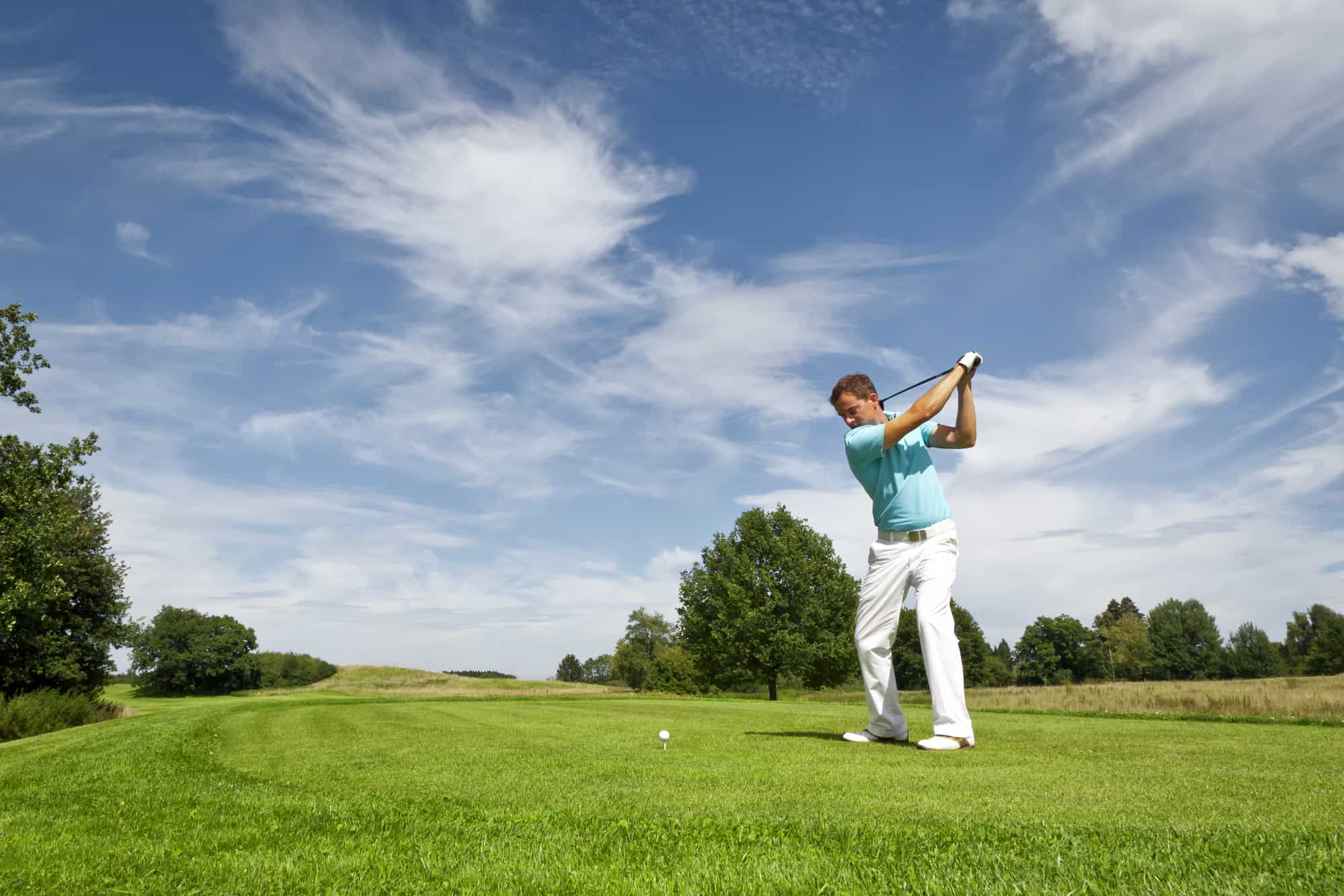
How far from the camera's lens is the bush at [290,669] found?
90.9 m

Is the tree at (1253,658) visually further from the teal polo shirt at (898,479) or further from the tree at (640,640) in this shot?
the teal polo shirt at (898,479)

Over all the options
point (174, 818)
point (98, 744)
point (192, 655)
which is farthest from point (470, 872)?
point (192, 655)

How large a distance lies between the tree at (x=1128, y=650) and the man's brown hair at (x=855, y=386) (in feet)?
346

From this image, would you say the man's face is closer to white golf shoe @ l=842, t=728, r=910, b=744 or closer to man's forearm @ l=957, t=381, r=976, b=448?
man's forearm @ l=957, t=381, r=976, b=448

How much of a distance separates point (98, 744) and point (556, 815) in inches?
522

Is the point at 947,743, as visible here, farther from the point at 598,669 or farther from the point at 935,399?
the point at 598,669

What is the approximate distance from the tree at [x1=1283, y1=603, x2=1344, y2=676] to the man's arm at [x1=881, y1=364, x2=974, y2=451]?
9735 centimetres

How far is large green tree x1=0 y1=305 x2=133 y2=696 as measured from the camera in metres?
26.3

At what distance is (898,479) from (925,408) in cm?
104

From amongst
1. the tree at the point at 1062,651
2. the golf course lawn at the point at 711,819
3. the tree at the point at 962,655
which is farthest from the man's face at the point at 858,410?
the tree at the point at 1062,651

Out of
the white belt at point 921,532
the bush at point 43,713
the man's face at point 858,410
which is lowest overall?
the bush at point 43,713

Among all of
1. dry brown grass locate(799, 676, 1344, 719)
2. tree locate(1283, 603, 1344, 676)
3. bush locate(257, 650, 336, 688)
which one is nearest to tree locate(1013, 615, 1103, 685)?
tree locate(1283, 603, 1344, 676)

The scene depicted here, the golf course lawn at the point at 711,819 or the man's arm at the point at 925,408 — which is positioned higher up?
the man's arm at the point at 925,408

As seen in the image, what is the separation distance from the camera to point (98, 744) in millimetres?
13422
